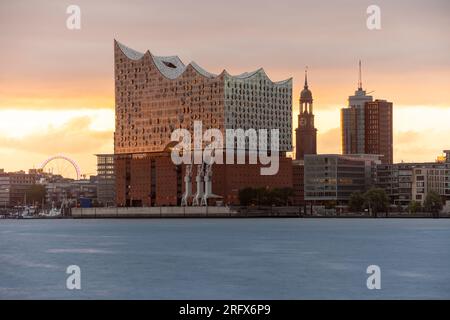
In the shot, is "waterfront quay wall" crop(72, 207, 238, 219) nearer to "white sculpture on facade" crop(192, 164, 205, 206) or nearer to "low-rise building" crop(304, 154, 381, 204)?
"white sculpture on facade" crop(192, 164, 205, 206)

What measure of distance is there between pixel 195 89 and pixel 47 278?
361ft

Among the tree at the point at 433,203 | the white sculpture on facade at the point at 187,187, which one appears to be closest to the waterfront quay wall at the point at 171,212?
the white sculpture on facade at the point at 187,187

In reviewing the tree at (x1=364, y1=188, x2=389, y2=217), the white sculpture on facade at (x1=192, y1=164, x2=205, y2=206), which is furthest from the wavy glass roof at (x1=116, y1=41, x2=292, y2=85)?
the tree at (x1=364, y1=188, x2=389, y2=217)

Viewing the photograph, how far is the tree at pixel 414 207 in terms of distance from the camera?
6088 inches

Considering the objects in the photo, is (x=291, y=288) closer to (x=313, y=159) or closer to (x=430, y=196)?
(x=430, y=196)

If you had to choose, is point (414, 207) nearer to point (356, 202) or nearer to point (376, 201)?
point (376, 201)

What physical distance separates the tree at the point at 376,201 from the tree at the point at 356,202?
1668 mm

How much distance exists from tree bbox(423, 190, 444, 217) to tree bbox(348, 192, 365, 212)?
955 cm

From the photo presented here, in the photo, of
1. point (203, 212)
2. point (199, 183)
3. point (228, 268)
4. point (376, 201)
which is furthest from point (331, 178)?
point (228, 268)

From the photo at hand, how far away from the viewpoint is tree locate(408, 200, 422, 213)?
15462 centimetres

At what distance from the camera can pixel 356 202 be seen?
155 meters

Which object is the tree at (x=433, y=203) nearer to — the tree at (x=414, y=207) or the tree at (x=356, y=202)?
the tree at (x=414, y=207)

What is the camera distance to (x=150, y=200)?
158250 millimetres
